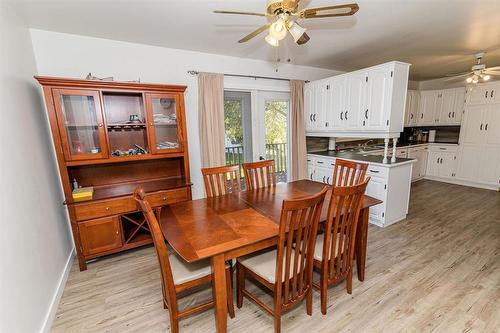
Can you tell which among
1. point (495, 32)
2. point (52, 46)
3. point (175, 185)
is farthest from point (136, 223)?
point (495, 32)

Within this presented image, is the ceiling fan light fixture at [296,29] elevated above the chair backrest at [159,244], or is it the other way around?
the ceiling fan light fixture at [296,29]

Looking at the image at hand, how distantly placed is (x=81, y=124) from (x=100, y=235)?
121 centimetres

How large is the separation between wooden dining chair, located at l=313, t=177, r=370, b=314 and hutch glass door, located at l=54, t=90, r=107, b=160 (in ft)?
7.67

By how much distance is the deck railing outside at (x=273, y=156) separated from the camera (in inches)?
145

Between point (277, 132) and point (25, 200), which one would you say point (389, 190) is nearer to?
point (277, 132)

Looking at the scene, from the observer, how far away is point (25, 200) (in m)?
1.73

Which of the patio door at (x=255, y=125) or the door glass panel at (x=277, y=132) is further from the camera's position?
the door glass panel at (x=277, y=132)

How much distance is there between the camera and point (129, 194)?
8.34 feet

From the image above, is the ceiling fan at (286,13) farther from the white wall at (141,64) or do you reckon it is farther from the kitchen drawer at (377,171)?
the kitchen drawer at (377,171)

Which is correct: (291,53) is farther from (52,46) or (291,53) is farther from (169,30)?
(52,46)

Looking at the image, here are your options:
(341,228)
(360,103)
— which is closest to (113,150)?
(341,228)

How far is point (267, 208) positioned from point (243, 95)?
2220 millimetres

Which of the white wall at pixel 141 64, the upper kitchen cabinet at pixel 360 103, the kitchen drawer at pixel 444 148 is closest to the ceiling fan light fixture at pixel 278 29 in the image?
the white wall at pixel 141 64

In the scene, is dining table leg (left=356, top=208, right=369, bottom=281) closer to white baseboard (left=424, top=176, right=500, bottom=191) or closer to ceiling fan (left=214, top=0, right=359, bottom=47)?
ceiling fan (left=214, top=0, right=359, bottom=47)
